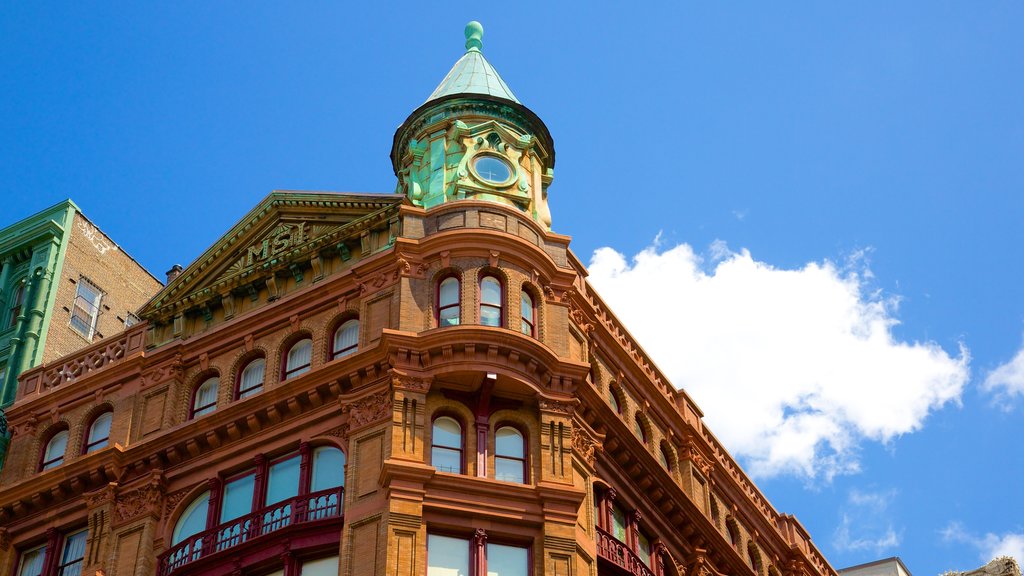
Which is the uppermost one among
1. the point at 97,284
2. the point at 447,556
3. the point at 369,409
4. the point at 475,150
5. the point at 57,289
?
the point at 97,284

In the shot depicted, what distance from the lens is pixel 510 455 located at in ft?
166

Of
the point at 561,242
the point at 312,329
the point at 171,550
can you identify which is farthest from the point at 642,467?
the point at 171,550

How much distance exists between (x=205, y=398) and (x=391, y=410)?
9.09 m

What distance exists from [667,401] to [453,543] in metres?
16.4

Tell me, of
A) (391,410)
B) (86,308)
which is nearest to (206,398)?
(391,410)

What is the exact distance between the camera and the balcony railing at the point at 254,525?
1955 inches

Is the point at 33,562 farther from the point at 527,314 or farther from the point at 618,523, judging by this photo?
the point at 618,523

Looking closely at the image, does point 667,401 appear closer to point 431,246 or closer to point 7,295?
point 431,246

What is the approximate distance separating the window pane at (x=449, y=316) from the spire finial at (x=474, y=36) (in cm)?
1608

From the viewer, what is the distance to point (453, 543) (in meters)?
47.8

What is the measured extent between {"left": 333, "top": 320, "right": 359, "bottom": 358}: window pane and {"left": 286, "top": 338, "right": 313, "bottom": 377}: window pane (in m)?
0.95

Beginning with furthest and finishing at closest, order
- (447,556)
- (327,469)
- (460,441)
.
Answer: (327,469) → (460,441) → (447,556)

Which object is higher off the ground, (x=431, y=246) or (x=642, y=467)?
(x=431, y=246)

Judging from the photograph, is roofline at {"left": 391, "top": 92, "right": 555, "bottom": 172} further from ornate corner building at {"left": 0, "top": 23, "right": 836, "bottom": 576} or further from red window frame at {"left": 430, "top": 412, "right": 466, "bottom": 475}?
red window frame at {"left": 430, "top": 412, "right": 466, "bottom": 475}
